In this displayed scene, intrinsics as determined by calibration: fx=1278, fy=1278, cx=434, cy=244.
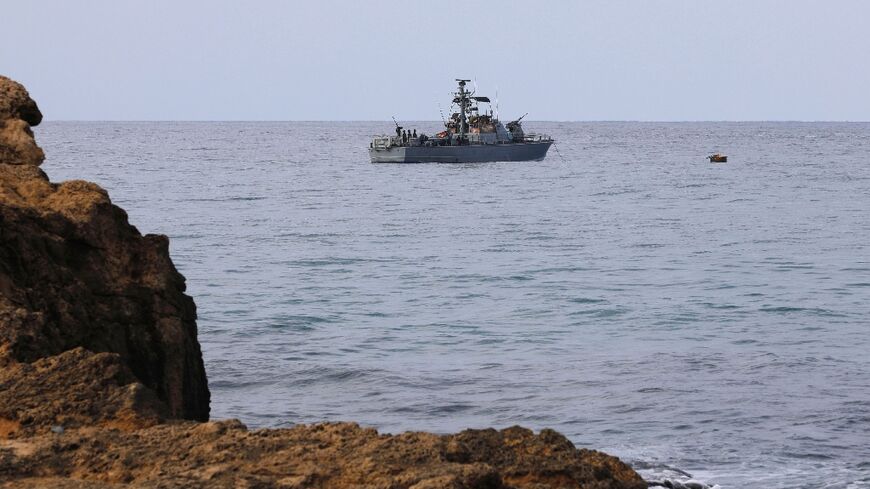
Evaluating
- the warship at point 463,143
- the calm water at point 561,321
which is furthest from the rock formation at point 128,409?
the warship at point 463,143

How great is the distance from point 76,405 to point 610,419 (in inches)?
316

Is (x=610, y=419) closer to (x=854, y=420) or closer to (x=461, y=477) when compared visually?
(x=854, y=420)

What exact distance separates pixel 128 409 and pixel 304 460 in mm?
1224

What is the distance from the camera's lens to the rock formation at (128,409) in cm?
535

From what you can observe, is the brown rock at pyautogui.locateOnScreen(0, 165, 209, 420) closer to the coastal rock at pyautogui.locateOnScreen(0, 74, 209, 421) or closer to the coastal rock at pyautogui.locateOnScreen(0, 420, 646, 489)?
the coastal rock at pyautogui.locateOnScreen(0, 74, 209, 421)

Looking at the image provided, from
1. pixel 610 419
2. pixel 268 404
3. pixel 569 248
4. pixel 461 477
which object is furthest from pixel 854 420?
pixel 569 248

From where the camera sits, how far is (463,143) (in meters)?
77.0

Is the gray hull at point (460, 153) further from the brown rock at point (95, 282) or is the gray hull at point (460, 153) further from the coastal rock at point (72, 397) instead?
the coastal rock at point (72, 397)

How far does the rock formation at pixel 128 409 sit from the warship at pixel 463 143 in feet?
217

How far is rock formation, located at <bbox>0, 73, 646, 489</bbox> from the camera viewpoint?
535 cm

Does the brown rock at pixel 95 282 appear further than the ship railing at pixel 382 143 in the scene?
No
